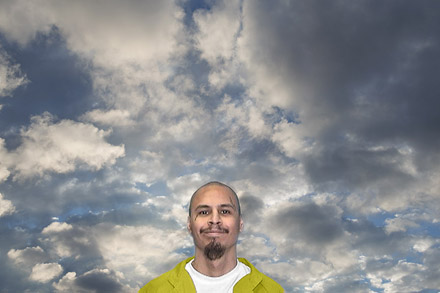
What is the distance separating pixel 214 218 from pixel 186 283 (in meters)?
1.76

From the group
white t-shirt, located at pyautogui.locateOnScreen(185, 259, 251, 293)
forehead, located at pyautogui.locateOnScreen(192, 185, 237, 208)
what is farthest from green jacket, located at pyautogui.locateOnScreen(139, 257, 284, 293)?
forehead, located at pyautogui.locateOnScreen(192, 185, 237, 208)

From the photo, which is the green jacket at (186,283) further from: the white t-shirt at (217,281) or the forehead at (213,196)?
the forehead at (213,196)

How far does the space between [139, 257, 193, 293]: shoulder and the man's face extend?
95 cm

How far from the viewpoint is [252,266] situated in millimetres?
10484

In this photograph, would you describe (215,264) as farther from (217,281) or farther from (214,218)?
(214,218)

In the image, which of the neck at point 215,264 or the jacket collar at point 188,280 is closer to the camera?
the jacket collar at point 188,280

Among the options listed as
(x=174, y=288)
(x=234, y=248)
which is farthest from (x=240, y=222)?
(x=174, y=288)

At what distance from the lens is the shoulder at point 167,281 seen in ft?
32.6

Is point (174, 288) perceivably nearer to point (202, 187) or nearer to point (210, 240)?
point (210, 240)

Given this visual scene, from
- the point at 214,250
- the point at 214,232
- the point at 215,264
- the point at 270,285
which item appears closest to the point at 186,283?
the point at 215,264

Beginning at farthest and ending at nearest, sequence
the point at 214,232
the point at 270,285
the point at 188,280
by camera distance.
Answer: the point at 270,285 → the point at 188,280 → the point at 214,232

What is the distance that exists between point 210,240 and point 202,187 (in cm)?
159

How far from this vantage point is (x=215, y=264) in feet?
32.0

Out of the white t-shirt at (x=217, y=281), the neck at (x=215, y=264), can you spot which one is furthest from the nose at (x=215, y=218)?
the white t-shirt at (x=217, y=281)
